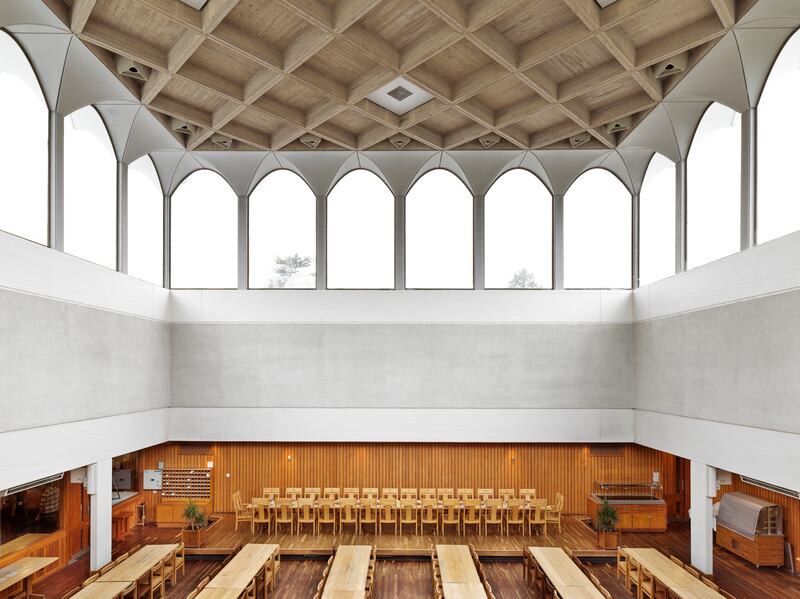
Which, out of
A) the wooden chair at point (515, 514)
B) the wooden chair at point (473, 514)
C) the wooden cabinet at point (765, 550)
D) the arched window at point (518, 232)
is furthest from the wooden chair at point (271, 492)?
the wooden cabinet at point (765, 550)

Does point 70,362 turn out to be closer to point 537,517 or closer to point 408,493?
point 408,493

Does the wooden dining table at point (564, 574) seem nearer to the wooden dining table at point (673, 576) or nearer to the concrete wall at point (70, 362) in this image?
the wooden dining table at point (673, 576)

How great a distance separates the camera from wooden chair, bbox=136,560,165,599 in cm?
1076

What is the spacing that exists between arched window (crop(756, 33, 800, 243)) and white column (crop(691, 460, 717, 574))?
4967 mm

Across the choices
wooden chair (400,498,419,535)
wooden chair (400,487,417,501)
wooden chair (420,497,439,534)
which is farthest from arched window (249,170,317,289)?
wooden chair (420,497,439,534)

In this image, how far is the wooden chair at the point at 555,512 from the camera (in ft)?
48.9

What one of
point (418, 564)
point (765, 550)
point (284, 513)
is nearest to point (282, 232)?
point (284, 513)

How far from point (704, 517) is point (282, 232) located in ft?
41.0

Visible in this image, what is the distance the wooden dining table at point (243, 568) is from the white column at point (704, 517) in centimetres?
895

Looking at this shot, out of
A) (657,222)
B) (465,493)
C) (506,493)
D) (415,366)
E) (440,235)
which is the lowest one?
(506,493)

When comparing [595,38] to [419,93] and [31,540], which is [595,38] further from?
[31,540]

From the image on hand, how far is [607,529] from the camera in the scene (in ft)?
44.2

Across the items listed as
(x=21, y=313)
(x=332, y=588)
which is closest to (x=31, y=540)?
(x=21, y=313)

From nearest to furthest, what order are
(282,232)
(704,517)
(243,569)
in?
(243,569), (704,517), (282,232)
